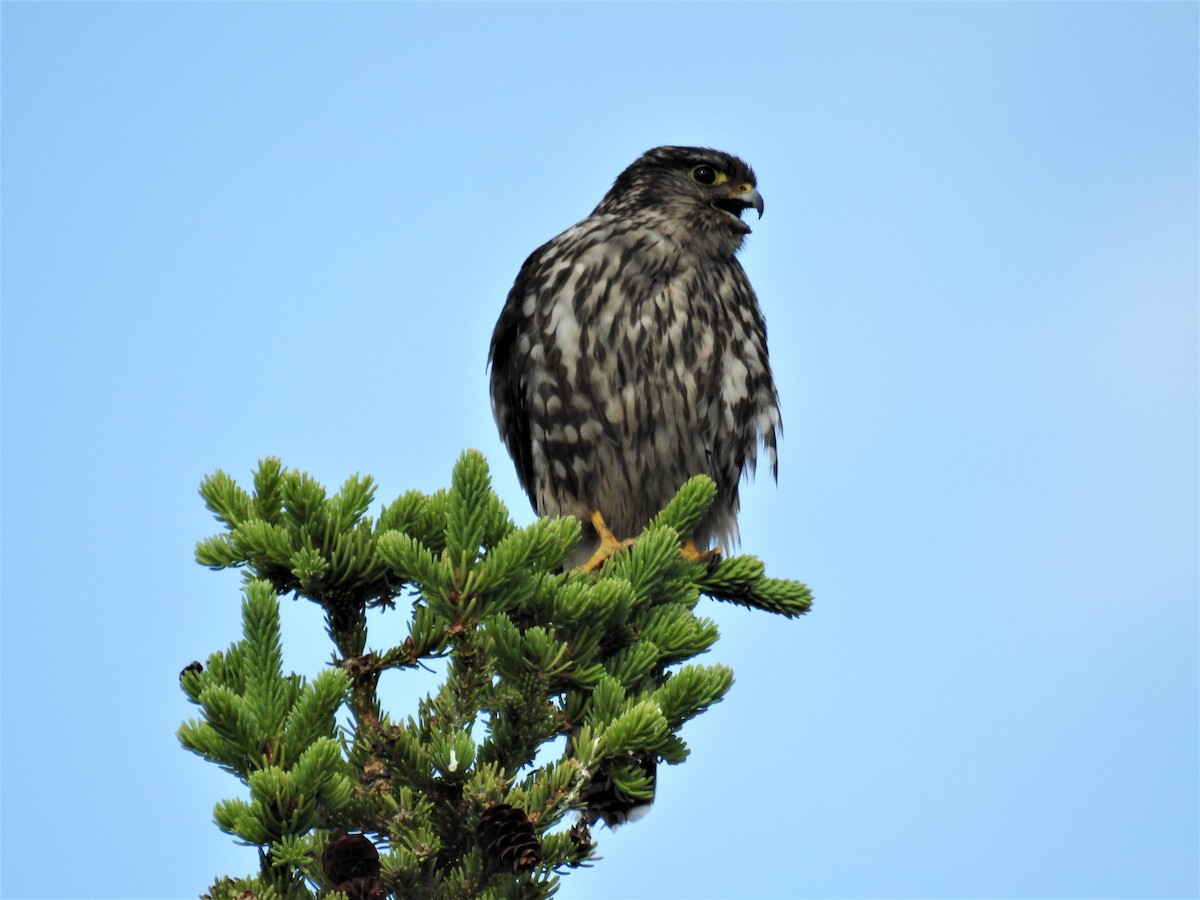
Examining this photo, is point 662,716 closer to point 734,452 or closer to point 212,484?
point 212,484

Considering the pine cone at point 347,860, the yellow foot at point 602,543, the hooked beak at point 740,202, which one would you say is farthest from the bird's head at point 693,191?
the pine cone at point 347,860

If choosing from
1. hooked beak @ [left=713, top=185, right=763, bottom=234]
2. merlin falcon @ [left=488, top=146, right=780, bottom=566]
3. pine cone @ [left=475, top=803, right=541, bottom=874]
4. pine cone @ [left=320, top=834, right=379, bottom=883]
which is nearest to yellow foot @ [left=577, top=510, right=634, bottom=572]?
merlin falcon @ [left=488, top=146, right=780, bottom=566]

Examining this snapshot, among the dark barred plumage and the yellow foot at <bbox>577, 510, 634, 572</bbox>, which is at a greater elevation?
the dark barred plumage

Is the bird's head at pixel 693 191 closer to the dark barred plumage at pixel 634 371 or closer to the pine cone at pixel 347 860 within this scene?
the dark barred plumage at pixel 634 371

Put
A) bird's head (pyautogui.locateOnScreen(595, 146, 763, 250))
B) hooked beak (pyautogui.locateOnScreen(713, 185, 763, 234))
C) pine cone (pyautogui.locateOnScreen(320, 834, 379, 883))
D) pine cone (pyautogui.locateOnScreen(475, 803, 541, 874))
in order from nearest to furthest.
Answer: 1. pine cone (pyautogui.locateOnScreen(320, 834, 379, 883))
2. pine cone (pyautogui.locateOnScreen(475, 803, 541, 874))
3. bird's head (pyautogui.locateOnScreen(595, 146, 763, 250))
4. hooked beak (pyautogui.locateOnScreen(713, 185, 763, 234))

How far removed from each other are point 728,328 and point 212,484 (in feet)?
9.18

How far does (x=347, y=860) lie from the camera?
1989 millimetres

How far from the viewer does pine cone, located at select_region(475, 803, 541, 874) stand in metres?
2.09

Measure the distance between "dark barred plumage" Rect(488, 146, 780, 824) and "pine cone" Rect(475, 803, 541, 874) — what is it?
270cm

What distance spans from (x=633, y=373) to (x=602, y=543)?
634mm

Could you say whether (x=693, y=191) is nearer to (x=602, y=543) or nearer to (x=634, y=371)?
(x=634, y=371)

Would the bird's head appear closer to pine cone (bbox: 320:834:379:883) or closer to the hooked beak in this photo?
the hooked beak

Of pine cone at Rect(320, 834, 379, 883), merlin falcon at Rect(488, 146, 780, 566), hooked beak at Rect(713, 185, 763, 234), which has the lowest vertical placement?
pine cone at Rect(320, 834, 379, 883)

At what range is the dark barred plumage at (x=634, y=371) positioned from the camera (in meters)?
4.75
